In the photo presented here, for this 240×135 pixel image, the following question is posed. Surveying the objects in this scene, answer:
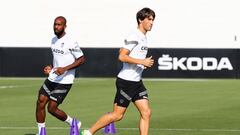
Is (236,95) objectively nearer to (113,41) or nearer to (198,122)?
(198,122)

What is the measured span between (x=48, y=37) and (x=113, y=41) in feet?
10.8

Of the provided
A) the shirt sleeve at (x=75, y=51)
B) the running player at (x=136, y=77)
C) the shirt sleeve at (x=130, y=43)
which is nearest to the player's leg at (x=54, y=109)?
the shirt sleeve at (x=75, y=51)

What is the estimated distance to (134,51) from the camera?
12.6 metres

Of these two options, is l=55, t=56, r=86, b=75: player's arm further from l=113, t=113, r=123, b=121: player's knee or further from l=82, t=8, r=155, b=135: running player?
l=113, t=113, r=123, b=121: player's knee

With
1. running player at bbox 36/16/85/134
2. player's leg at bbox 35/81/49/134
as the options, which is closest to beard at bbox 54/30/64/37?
running player at bbox 36/16/85/134

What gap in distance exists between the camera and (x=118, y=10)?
4231cm

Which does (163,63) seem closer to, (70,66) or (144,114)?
(70,66)

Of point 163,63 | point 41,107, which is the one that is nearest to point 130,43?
point 41,107

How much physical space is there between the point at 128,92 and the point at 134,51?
641 millimetres

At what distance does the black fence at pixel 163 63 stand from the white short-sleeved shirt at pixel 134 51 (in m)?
24.6

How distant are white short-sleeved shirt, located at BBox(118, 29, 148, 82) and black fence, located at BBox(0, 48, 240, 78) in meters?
24.6

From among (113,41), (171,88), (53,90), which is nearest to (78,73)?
(113,41)

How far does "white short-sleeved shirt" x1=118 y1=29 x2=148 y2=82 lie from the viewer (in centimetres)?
1250

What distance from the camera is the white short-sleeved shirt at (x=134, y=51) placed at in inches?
492
